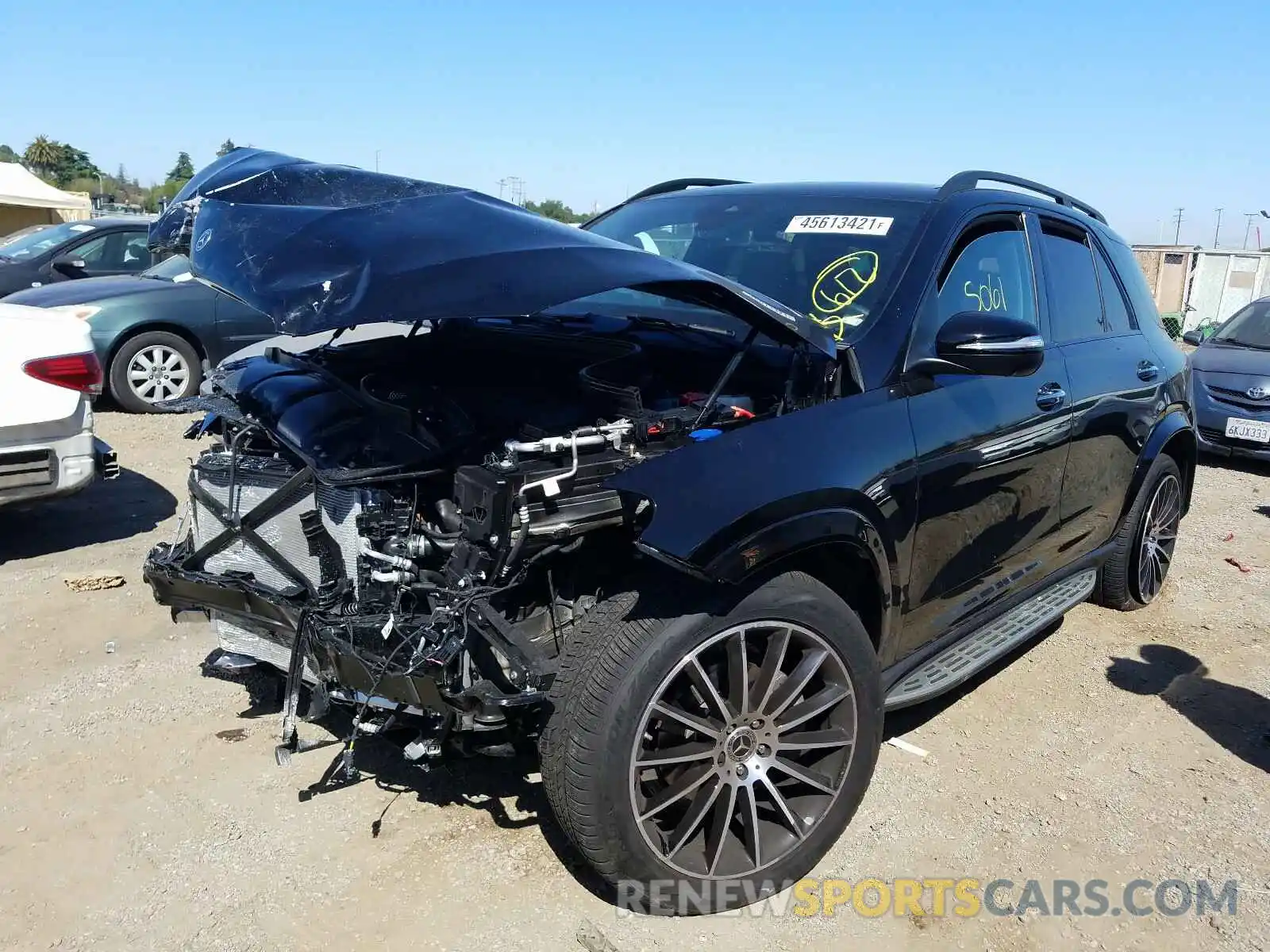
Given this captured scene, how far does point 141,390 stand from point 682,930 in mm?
7764

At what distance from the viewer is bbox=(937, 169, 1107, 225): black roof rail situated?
11.9 feet

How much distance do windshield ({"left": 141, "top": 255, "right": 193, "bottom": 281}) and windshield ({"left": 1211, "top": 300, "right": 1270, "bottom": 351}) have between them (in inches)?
393

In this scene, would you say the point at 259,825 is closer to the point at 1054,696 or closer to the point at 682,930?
the point at 682,930

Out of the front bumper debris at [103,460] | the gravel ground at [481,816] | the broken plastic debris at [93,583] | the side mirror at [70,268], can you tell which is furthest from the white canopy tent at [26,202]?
the gravel ground at [481,816]

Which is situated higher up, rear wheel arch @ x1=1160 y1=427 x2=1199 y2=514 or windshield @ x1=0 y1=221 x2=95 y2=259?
windshield @ x1=0 y1=221 x2=95 y2=259

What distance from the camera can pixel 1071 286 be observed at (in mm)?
4121

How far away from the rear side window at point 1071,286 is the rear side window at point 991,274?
0.59 ft

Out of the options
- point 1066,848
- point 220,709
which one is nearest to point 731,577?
point 1066,848

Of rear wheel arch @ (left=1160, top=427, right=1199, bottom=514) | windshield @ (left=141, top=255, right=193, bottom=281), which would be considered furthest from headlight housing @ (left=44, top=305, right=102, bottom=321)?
rear wheel arch @ (left=1160, top=427, right=1199, bottom=514)

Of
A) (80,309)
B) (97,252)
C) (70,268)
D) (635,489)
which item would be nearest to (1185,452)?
(635,489)

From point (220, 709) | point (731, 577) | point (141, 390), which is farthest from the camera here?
point (141, 390)

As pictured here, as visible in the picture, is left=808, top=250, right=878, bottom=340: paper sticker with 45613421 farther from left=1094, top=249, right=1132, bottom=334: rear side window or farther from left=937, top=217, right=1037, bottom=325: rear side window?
left=1094, top=249, right=1132, bottom=334: rear side window

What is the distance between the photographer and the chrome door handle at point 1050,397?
363 cm

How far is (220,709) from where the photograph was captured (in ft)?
12.1
